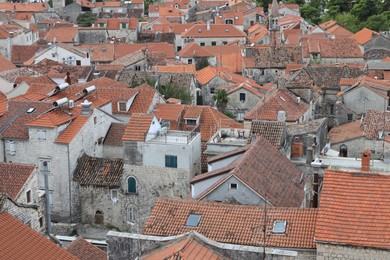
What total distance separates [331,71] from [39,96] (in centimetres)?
2520

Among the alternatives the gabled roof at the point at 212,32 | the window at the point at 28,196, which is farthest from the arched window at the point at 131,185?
the gabled roof at the point at 212,32

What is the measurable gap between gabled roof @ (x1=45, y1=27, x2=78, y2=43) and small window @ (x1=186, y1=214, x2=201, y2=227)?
2373 inches

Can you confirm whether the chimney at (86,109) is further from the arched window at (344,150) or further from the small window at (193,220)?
the arched window at (344,150)

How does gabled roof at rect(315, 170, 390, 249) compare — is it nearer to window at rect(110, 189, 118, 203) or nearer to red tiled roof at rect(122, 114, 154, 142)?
red tiled roof at rect(122, 114, 154, 142)

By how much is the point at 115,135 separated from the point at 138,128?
14.4 ft

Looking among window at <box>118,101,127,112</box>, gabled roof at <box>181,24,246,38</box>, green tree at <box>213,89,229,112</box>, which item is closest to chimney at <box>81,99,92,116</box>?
window at <box>118,101,127,112</box>

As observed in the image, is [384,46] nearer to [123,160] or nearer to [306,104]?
[306,104]

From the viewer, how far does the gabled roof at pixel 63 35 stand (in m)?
78.9

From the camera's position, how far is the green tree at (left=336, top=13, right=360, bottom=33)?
297 ft

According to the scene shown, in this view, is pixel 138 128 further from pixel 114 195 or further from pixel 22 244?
pixel 22 244


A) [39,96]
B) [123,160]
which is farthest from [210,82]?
[123,160]

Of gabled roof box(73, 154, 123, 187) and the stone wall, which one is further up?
the stone wall

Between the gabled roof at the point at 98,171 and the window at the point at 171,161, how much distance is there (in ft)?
8.74

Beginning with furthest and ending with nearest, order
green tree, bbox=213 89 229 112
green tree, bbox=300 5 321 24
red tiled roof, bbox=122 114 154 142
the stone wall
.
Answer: green tree, bbox=300 5 321 24
green tree, bbox=213 89 229 112
red tiled roof, bbox=122 114 154 142
the stone wall
